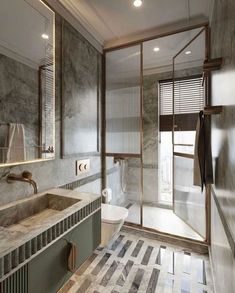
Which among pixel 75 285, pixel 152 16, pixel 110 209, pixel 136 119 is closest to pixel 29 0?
pixel 152 16

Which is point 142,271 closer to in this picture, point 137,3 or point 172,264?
point 172,264

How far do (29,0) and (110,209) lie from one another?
224 centimetres

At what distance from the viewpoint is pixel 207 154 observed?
1511 mm

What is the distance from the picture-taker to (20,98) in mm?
1459

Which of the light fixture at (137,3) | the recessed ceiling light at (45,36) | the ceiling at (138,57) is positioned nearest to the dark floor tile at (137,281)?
the ceiling at (138,57)

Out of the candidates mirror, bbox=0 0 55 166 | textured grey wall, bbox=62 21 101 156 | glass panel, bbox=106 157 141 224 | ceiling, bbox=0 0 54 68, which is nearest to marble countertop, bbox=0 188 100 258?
mirror, bbox=0 0 55 166

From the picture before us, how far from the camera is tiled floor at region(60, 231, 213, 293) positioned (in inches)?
64.6

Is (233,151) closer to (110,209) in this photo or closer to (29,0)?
Result: (110,209)

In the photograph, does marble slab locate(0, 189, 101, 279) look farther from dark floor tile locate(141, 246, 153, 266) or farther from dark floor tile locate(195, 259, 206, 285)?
dark floor tile locate(195, 259, 206, 285)

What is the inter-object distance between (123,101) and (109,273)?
2119 millimetres

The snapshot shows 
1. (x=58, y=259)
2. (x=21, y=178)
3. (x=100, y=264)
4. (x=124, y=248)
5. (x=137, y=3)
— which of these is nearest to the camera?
(x=58, y=259)

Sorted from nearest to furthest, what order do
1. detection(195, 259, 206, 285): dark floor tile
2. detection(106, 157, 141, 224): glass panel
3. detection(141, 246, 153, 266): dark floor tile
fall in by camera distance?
detection(195, 259, 206, 285): dark floor tile, detection(141, 246, 153, 266): dark floor tile, detection(106, 157, 141, 224): glass panel

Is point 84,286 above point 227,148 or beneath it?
beneath

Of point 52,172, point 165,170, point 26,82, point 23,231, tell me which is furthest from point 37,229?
point 165,170
